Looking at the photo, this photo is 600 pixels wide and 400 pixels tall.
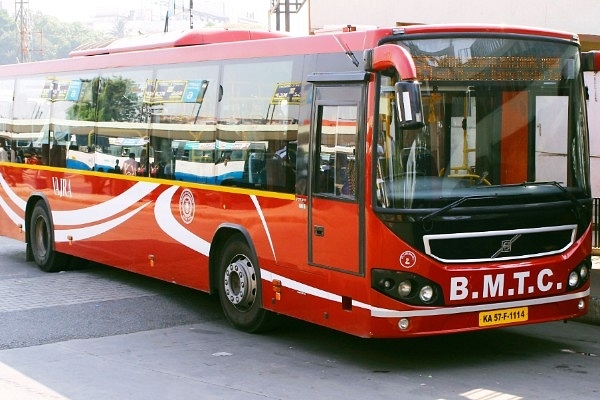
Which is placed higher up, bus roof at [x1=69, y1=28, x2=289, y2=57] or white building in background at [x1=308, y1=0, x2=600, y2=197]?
white building in background at [x1=308, y1=0, x2=600, y2=197]

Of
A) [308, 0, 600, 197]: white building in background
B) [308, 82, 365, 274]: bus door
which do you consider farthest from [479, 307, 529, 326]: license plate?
[308, 0, 600, 197]: white building in background

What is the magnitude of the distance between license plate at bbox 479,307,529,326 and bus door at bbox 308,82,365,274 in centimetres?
105

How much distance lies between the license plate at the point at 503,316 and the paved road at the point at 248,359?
1.29ft

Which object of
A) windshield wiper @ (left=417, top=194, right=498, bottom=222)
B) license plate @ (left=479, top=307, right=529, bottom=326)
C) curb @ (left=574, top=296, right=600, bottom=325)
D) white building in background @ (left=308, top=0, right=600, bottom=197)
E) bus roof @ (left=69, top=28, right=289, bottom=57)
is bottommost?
curb @ (left=574, top=296, right=600, bottom=325)

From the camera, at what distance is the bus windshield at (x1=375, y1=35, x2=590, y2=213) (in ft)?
28.8

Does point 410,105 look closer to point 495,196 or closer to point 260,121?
point 495,196

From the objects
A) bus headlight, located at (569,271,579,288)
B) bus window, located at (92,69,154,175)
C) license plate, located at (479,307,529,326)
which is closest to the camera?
license plate, located at (479,307,529,326)

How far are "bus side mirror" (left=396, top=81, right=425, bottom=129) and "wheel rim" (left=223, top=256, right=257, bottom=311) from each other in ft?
9.87

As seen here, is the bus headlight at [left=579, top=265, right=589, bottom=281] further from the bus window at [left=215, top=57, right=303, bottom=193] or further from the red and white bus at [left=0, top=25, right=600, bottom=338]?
the bus window at [left=215, top=57, right=303, bottom=193]

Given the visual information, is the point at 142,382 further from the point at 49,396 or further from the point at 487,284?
the point at 487,284

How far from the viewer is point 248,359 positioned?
9695mm

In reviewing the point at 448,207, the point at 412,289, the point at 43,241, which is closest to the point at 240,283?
the point at 412,289

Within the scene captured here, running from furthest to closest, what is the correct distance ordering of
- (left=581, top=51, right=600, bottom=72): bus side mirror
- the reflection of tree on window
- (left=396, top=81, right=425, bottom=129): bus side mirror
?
1. the reflection of tree on window
2. (left=581, top=51, right=600, bottom=72): bus side mirror
3. (left=396, top=81, right=425, bottom=129): bus side mirror

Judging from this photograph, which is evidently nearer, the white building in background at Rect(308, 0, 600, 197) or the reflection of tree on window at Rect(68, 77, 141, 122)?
the reflection of tree on window at Rect(68, 77, 141, 122)
